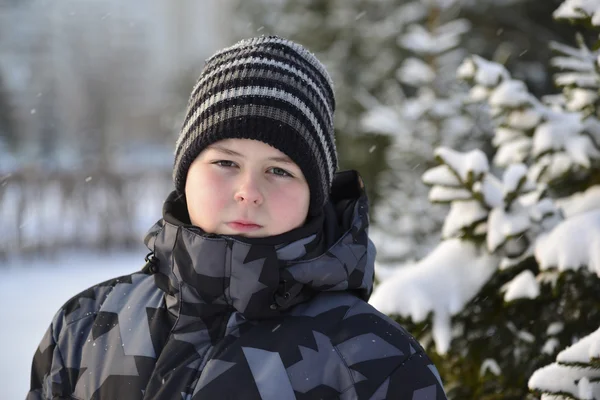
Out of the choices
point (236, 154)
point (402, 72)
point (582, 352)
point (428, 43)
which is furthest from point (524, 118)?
point (402, 72)

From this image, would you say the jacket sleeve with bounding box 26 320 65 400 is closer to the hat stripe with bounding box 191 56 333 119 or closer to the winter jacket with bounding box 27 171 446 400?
the winter jacket with bounding box 27 171 446 400

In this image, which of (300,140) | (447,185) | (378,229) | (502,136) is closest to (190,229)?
(300,140)

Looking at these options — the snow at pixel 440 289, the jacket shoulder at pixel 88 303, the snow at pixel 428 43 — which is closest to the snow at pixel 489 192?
the snow at pixel 440 289

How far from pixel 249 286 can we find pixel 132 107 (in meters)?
25.2

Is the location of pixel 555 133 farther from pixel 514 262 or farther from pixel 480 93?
pixel 514 262

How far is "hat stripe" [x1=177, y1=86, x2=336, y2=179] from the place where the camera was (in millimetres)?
1730

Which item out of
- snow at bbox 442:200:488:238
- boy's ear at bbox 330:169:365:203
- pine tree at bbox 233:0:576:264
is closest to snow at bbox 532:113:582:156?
snow at bbox 442:200:488:238

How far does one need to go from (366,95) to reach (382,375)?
5.31m

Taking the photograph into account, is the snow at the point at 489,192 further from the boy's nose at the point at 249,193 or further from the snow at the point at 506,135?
the boy's nose at the point at 249,193

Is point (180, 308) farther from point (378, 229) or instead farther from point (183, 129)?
point (378, 229)

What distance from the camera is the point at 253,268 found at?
1.56 metres

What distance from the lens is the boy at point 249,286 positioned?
1499mm

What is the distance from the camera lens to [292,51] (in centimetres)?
184

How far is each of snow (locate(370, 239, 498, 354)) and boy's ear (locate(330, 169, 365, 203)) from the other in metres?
0.36
